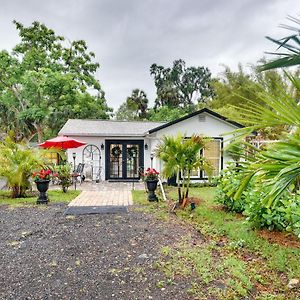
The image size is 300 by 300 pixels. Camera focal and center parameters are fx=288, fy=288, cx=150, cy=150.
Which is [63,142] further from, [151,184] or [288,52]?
[288,52]

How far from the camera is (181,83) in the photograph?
4241 centimetres

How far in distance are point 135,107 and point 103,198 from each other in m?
27.5

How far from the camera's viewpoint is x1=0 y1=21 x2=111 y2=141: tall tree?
1983 centimetres

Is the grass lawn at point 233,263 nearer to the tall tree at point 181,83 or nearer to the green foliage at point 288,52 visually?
the green foliage at point 288,52

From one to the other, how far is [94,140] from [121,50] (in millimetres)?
7196

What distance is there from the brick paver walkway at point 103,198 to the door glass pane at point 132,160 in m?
3.67

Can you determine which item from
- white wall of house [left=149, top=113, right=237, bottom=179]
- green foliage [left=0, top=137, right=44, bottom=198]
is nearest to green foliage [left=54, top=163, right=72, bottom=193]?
green foliage [left=0, top=137, right=44, bottom=198]

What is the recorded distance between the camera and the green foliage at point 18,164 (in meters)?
9.16

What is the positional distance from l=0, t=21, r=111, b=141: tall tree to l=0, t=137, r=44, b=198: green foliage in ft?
34.6

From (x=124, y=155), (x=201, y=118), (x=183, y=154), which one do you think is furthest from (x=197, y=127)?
(x=183, y=154)

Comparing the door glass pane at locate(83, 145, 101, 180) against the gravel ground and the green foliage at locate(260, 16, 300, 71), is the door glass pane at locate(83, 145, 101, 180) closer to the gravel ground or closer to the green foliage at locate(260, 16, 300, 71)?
the gravel ground

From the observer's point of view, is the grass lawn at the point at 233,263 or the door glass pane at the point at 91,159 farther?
the door glass pane at the point at 91,159

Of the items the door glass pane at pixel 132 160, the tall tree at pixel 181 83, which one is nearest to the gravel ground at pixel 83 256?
the door glass pane at pixel 132 160

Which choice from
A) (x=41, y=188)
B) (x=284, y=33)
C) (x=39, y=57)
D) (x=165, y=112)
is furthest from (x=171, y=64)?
(x=284, y=33)
